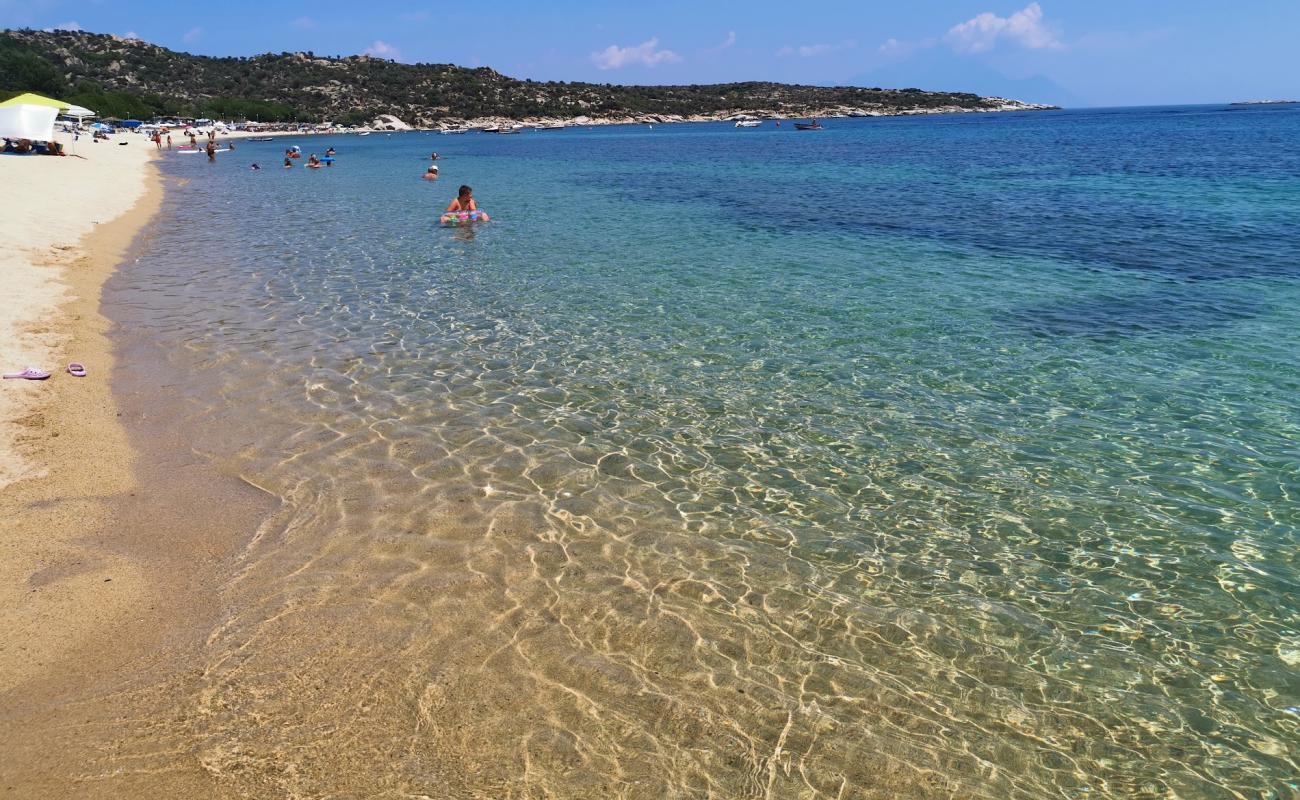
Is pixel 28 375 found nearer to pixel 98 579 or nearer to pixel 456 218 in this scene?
pixel 98 579

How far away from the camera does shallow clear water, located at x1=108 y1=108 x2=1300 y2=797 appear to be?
464 cm

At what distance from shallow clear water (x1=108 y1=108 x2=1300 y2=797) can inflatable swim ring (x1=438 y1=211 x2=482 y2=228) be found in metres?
8.49

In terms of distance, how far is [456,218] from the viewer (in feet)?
85.5

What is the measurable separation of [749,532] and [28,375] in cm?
989

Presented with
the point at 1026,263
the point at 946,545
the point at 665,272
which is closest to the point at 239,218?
the point at 665,272

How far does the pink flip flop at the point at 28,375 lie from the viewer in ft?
33.2

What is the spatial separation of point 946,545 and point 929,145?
83.2 meters

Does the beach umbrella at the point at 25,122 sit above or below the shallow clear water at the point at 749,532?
above

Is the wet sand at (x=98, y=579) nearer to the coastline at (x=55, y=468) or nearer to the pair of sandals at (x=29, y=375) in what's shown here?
the coastline at (x=55, y=468)

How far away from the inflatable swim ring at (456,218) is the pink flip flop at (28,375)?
16624 millimetres

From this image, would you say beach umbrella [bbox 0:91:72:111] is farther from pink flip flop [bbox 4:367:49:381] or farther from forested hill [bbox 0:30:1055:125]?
forested hill [bbox 0:30:1055:125]

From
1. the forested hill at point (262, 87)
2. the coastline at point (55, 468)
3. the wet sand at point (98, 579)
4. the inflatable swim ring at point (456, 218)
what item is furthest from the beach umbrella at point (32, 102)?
the forested hill at point (262, 87)

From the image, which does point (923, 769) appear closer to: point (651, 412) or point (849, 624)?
point (849, 624)

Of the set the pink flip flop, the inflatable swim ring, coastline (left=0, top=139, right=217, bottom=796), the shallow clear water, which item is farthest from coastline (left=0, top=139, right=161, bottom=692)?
the inflatable swim ring
